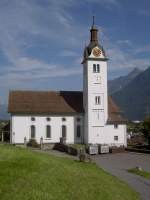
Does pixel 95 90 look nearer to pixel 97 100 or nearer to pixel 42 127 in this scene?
pixel 97 100

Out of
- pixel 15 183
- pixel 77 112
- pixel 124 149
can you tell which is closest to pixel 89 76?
pixel 77 112

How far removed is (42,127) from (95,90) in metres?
10.1

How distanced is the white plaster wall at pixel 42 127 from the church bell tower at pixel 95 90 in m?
2.27

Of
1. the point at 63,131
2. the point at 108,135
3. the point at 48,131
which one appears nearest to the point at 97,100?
the point at 108,135

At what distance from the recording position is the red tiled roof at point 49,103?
56594 mm

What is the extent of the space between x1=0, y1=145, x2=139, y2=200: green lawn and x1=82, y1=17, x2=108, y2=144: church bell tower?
120 feet

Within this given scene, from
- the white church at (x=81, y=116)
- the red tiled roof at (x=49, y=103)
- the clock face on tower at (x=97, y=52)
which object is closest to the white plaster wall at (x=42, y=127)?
the white church at (x=81, y=116)

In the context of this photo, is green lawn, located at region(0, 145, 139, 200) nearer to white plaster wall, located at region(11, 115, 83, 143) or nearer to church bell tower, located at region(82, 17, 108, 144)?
white plaster wall, located at region(11, 115, 83, 143)

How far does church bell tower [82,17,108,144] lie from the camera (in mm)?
56906

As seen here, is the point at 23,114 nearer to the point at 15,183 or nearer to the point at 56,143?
the point at 56,143

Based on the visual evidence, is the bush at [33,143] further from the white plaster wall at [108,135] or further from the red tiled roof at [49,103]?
the white plaster wall at [108,135]

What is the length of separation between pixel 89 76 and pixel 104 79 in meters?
2.51

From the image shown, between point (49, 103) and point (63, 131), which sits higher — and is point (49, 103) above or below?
above

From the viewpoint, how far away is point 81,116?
58.8 metres
